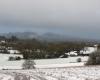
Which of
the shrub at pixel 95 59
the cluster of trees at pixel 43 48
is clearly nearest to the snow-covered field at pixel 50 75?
the shrub at pixel 95 59

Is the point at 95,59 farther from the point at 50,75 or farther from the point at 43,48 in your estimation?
the point at 43,48

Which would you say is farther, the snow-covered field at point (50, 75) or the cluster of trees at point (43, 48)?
the cluster of trees at point (43, 48)

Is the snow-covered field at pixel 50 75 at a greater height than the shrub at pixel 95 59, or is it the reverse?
the snow-covered field at pixel 50 75

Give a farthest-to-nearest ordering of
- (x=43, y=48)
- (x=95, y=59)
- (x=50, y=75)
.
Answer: (x=43, y=48) < (x=95, y=59) < (x=50, y=75)

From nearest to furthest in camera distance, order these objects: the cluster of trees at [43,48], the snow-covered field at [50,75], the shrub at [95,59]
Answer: the snow-covered field at [50,75]
the shrub at [95,59]
the cluster of trees at [43,48]

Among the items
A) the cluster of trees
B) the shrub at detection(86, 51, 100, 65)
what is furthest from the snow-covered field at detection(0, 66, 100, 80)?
the cluster of trees

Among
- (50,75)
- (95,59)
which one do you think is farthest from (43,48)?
(50,75)

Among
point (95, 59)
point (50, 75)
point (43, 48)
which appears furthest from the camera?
point (43, 48)

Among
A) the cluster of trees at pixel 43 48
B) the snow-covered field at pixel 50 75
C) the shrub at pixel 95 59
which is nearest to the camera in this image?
the snow-covered field at pixel 50 75

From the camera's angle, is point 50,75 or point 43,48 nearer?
point 50,75

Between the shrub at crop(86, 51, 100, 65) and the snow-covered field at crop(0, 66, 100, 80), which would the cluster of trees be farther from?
the snow-covered field at crop(0, 66, 100, 80)

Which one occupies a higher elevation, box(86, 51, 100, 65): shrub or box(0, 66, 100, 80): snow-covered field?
box(0, 66, 100, 80): snow-covered field

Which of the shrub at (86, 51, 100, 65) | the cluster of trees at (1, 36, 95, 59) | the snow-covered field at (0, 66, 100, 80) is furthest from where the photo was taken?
the cluster of trees at (1, 36, 95, 59)

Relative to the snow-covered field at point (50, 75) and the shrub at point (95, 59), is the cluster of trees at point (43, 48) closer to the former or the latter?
the shrub at point (95, 59)
